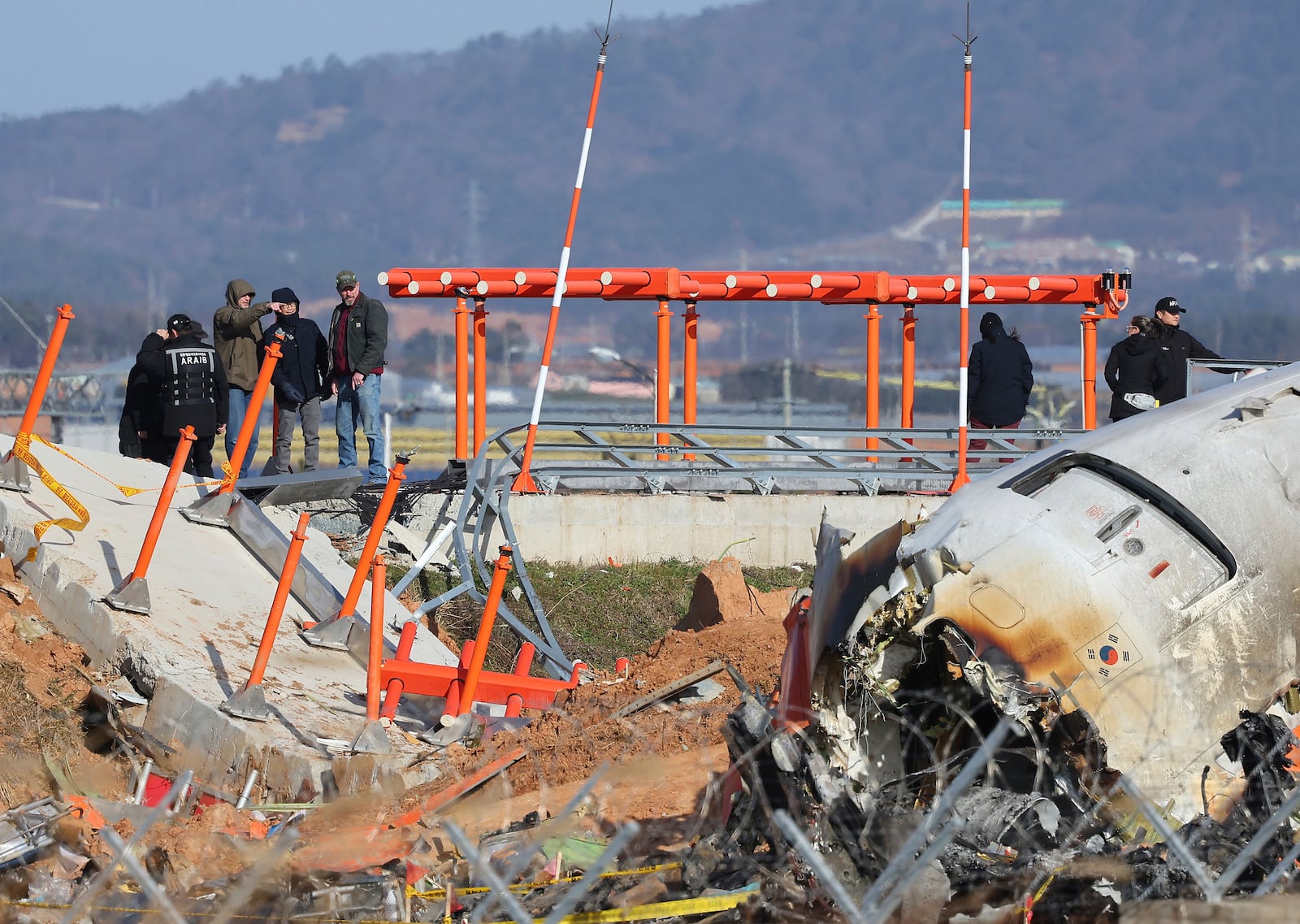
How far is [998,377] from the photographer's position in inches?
601

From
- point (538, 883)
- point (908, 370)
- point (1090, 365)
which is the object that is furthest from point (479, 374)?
point (538, 883)

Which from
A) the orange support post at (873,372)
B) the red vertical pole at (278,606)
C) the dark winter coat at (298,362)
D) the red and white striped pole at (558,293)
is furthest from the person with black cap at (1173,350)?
the red vertical pole at (278,606)

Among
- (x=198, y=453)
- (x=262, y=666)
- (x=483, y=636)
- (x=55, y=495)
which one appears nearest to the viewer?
(x=262, y=666)

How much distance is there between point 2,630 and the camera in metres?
8.57

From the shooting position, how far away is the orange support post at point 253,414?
372 inches

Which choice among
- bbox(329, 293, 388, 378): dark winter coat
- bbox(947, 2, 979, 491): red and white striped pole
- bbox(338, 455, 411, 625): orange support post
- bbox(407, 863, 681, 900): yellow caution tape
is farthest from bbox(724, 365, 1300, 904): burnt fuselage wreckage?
bbox(329, 293, 388, 378): dark winter coat

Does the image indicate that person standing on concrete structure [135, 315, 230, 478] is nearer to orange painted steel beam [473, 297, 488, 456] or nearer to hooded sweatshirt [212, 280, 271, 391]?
hooded sweatshirt [212, 280, 271, 391]

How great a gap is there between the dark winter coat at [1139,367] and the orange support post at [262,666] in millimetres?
7205

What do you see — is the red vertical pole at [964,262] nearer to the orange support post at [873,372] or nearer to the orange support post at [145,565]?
the orange support post at [873,372]

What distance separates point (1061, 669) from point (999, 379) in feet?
31.2

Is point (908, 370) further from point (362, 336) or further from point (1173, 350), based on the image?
point (362, 336)

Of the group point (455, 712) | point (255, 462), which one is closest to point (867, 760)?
point (455, 712)

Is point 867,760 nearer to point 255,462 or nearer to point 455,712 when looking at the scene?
point 455,712

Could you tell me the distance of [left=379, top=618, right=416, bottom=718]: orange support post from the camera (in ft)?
29.0
